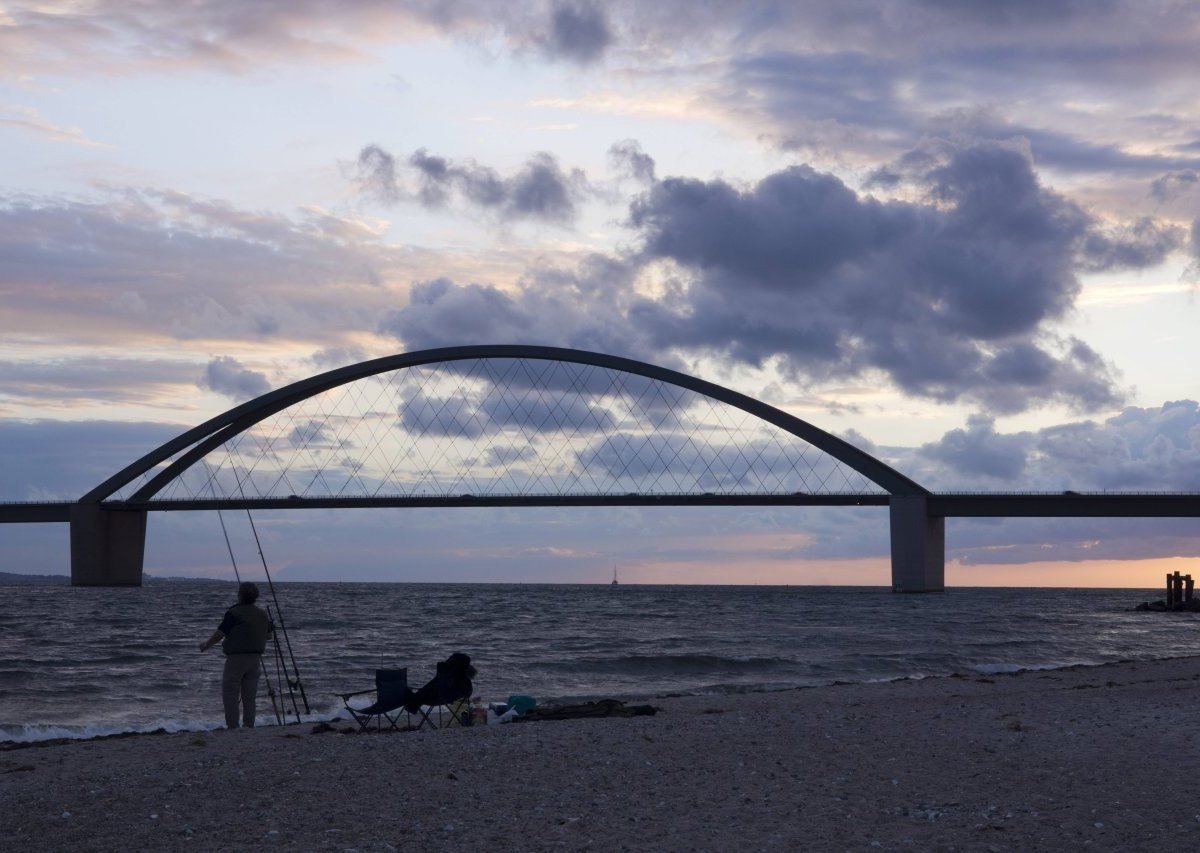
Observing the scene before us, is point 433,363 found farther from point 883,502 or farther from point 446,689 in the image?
point 446,689

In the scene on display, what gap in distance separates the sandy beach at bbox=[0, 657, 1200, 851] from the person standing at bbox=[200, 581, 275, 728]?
39 centimetres

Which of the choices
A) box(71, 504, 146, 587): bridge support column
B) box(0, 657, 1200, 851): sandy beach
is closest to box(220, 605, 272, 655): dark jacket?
box(0, 657, 1200, 851): sandy beach

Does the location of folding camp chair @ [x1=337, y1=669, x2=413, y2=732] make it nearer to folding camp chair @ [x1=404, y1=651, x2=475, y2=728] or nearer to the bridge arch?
folding camp chair @ [x1=404, y1=651, x2=475, y2=728]

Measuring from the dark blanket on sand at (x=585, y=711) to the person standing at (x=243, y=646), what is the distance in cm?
242

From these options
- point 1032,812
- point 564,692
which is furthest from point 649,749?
point 564,692

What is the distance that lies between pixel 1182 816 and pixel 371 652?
19406mm

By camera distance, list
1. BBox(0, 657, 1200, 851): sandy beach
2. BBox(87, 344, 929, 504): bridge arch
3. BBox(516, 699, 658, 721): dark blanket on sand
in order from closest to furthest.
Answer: BBox(0, 657, 1200, 851): sandy beach → BBox(516, 699, 658, 721): dark blanket on sand → BBox(87, 344, 929, 504): bridge arch

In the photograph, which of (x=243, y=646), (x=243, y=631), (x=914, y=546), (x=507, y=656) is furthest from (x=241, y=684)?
(x=914, y=546)

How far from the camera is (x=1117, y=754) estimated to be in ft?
29.2

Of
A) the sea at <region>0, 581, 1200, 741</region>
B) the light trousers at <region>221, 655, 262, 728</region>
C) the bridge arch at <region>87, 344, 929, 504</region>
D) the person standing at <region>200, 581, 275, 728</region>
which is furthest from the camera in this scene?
the bridge arch at <region>87, 344, 929, 504</region>

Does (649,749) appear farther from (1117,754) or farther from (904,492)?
(904,492)

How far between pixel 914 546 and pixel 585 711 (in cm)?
5964

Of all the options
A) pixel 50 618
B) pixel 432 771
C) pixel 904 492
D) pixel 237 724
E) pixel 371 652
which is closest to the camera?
pixel 432 771

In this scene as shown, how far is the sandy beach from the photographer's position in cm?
652
